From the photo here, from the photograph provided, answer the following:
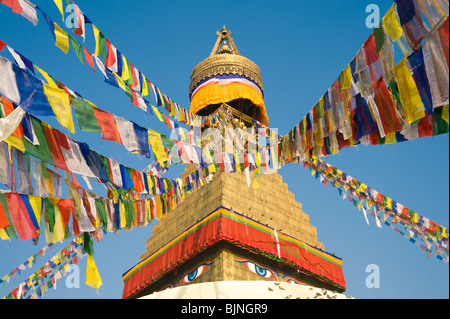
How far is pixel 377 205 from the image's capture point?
11312mm

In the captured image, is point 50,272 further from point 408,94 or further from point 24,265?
point 408,94

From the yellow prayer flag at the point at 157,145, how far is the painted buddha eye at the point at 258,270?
231 inches

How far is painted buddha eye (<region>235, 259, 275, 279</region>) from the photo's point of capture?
11203mm

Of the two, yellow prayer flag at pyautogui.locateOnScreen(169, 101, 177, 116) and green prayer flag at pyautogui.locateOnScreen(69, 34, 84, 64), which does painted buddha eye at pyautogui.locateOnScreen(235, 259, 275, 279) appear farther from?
green prayer flag at pyautogui.locateOnScreen(69, 34, 84, 64)

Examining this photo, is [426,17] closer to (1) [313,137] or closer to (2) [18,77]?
(1) [313,137]

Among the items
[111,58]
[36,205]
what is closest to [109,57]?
[111,58]

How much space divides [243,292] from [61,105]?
3.53 meters

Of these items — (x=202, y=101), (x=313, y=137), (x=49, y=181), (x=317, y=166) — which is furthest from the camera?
(x=202, y=101)

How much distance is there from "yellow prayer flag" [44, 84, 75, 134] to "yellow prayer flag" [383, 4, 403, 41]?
10.8 ft

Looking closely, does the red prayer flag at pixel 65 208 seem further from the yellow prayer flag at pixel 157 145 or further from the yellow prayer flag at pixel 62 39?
the yellow prayer flag at pixel 62 39

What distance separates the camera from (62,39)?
5086 millimetres

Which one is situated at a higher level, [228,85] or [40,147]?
[228,85]

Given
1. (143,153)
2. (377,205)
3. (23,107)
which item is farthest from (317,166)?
(23,107)

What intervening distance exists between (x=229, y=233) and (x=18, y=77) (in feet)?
25.0
